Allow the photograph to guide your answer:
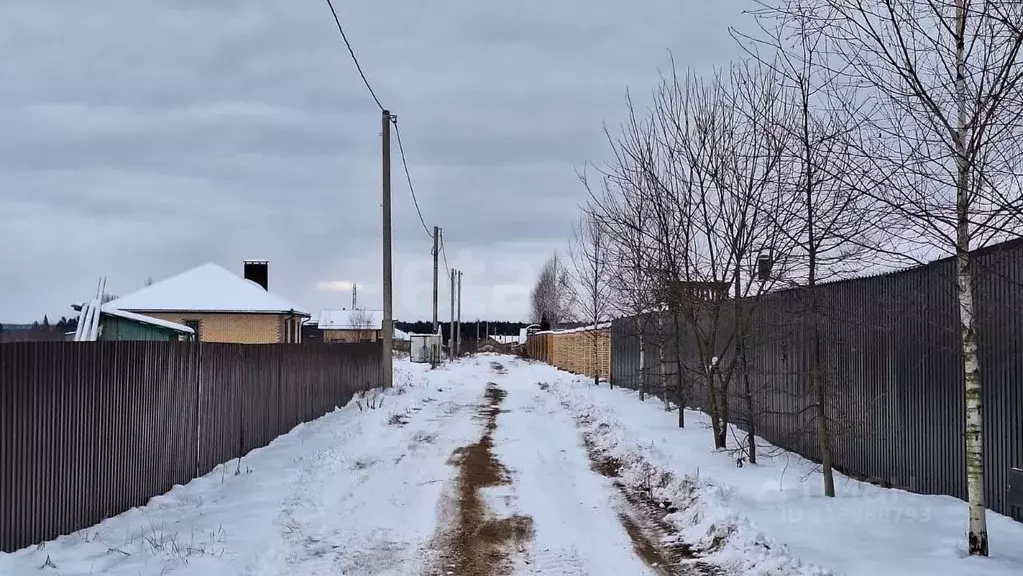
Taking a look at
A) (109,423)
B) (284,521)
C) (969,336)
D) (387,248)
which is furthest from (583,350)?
(969,336)

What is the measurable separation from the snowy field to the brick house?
21762 millimetres

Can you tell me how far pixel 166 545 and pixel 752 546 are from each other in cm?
464

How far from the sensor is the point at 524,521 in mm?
8281

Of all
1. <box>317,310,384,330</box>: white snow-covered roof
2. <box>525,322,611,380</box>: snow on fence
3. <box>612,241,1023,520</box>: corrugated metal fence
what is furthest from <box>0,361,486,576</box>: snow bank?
<box>317,310,384,330</box>: white snow-covered roof

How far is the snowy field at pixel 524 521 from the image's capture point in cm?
634

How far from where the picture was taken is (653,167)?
1282 centimetres

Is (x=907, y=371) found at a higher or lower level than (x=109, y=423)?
higher

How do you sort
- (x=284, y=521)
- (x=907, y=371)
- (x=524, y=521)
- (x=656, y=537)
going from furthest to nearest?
(x=907, y=371), (x=524, y=521), (x=284, y=521), (x=656, y=537)

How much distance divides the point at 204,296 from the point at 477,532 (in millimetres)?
29393

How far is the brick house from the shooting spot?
3350cm

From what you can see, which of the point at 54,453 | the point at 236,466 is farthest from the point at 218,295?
the point at 54,453

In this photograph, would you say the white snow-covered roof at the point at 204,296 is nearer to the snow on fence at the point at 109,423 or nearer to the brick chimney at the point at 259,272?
the brick chimney at the point at 259,272

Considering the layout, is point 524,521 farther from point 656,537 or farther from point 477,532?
point 656,537

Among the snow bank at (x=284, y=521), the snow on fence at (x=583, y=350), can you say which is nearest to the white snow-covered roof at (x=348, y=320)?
the snow on fence at (x=583, y=350)
